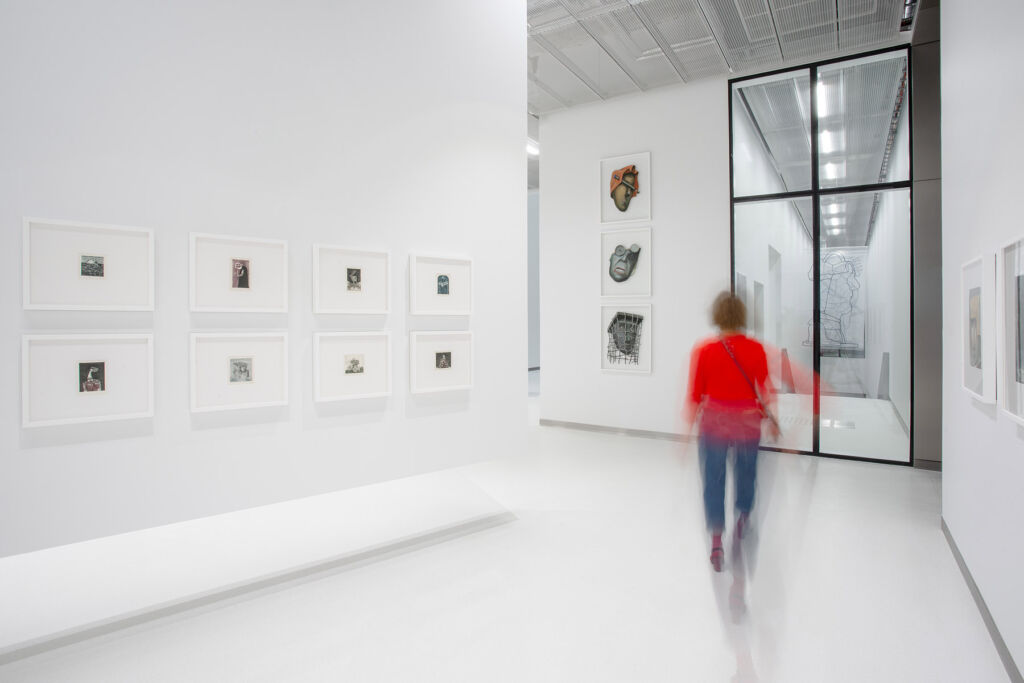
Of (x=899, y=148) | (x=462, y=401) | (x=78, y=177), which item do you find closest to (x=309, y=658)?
(x=462, y=401)

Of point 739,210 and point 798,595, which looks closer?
point 798,595

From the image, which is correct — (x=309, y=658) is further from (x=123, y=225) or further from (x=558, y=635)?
(x=123, y=225)

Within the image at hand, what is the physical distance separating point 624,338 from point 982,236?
211 inches

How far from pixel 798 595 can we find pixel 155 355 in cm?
399

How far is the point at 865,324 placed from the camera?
22.8 feet

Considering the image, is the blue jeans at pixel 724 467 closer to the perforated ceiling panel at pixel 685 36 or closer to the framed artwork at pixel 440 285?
the framed artwork at pixel 440 285

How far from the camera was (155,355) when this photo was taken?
317 centimetres

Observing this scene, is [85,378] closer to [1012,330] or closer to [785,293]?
[1012,330]

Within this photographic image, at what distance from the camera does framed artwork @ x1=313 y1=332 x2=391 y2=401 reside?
12.4ft

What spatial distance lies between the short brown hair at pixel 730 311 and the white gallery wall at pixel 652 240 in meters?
4.10

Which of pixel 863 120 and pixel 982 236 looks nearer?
pixel 982 236

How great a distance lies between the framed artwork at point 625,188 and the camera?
329 inches

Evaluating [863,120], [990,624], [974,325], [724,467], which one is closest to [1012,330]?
[974,325]

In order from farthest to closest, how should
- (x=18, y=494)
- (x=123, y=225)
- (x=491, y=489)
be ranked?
(x=491, y=489) < (x=123, y=225) < (x=18, y=494)
